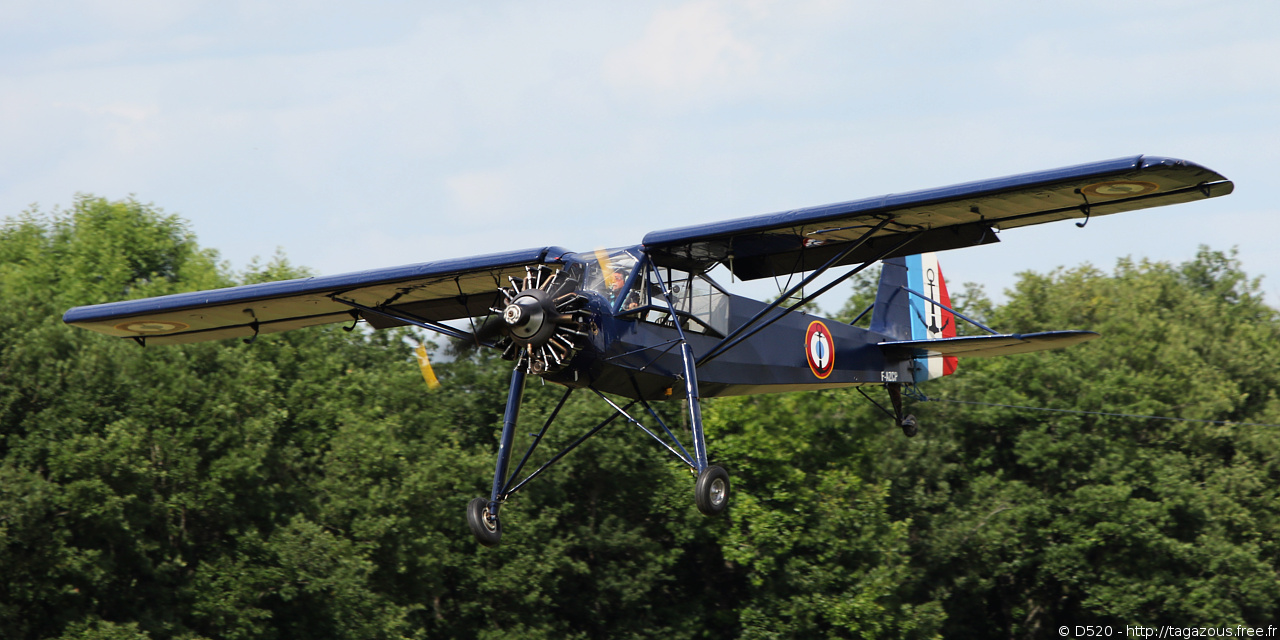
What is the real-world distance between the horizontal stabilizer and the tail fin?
2.28ft

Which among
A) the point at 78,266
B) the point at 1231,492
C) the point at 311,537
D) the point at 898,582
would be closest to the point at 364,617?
the point at 311,537

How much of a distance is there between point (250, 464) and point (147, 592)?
307cm

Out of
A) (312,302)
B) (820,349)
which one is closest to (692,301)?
(820,349)

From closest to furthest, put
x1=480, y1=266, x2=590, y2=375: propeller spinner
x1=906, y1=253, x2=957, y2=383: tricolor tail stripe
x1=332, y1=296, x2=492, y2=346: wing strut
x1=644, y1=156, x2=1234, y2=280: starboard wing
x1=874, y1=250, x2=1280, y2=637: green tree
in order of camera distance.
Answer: x1=644, y1=156, x2=1234, y2=280: starboard wing, x1=480, y1=266, x2=590, y2=375: propeller spinner, x1=332, y1=296, x2=492, y2=346: wing strut, x1=906, y1=253, x2=957, y2=383: tricolor tail stripe, x1=874, y1=250, x2=1280, y2=637: green tree

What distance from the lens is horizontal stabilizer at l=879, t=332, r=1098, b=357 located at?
44.4 ft

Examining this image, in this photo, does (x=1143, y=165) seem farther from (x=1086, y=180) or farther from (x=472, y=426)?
(x=472, y=426)

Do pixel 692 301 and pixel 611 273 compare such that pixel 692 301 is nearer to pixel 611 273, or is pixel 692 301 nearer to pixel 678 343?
pixel 678 343

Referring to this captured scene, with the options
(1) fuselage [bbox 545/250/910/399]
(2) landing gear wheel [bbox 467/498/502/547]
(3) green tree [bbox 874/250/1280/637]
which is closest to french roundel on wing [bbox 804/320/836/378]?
(1) fuselage [bbox 545/250/910/399]

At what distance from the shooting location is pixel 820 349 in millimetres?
15258

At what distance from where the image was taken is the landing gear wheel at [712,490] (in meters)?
11.4

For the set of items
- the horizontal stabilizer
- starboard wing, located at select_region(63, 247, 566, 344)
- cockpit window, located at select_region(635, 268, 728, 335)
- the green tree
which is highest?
starboard wing, located at select_region(63, 247, 566, 344)

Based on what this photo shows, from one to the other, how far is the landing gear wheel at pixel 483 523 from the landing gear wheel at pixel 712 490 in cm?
206

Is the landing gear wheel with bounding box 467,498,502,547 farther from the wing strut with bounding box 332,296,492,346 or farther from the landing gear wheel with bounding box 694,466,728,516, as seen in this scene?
the landing gear wheel with bounding box 694,466,728,516

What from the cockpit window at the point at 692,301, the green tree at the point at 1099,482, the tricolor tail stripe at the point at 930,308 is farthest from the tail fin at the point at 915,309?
the green tree at the point at 1099,482
